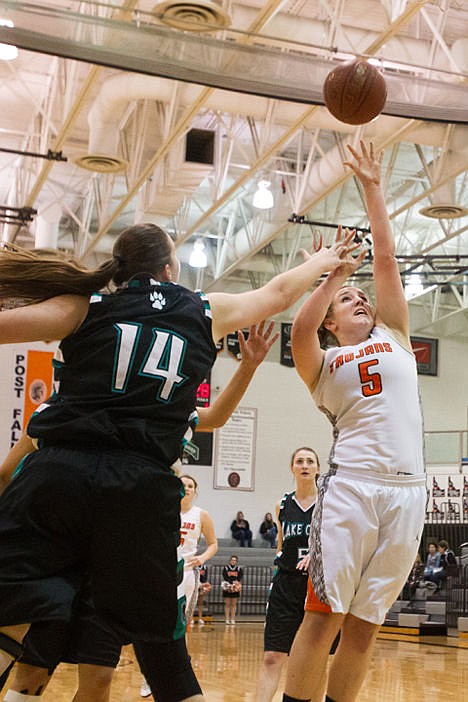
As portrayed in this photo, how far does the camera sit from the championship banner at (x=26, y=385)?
30.2 ft

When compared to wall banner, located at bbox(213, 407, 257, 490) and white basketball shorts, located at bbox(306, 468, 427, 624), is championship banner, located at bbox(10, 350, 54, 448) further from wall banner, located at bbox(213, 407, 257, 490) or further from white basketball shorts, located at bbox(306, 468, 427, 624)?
wall banner, located at bbox(213, 407, 257, 490)

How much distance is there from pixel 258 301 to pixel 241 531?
21.5m

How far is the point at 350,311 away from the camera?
4062mm

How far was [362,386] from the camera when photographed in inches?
147

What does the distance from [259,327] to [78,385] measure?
1150 millimetres

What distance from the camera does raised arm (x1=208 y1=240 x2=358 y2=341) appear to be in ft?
9.30

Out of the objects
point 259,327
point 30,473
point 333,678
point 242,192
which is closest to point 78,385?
point 30,473

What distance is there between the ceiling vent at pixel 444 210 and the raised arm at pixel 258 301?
42.5 ft

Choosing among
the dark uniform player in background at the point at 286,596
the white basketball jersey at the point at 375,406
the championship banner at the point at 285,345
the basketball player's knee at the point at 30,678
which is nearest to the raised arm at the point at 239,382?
the white basketball jersey at the point at 375,406

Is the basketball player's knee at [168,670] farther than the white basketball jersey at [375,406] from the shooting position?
No

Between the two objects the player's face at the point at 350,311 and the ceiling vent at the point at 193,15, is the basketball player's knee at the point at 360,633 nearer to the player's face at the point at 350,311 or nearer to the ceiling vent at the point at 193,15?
the player's face at the point at 350,311

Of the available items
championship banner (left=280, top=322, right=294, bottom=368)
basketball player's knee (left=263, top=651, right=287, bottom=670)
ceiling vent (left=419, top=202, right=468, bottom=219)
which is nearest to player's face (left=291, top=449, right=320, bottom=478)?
basketball player's knee (left=263, top=651, right=287, bottom=670)

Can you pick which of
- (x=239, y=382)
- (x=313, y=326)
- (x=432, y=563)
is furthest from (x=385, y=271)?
(x=432, y=563)

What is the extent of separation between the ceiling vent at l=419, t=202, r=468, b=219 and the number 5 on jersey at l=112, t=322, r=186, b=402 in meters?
13.6
